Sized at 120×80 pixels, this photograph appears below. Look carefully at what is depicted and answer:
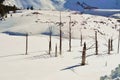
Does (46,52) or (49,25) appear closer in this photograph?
(46,52)

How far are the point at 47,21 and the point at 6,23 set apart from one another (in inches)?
264

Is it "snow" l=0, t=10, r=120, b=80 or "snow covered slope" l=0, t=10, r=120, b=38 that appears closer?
"snow" l=0, t=10, r=120, b=80

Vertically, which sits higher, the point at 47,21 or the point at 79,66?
the point at 47,21

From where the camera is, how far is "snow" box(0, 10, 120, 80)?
30875 millimetres

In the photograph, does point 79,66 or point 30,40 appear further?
point 30,40

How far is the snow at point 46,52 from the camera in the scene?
3088 cm

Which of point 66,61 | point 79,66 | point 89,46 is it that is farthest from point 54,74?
point 89,46

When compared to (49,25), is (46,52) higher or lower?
lower

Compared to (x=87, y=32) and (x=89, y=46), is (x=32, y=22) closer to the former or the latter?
(x=87, y=32)

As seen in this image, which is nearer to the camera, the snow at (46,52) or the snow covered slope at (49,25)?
the snow at (46,52)

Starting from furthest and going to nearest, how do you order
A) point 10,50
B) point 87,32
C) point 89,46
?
point 87,32 → point 89,46 → point 10,50

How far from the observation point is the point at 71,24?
199ft

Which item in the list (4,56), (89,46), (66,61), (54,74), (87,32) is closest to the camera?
(54,74)

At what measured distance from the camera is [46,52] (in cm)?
4266
